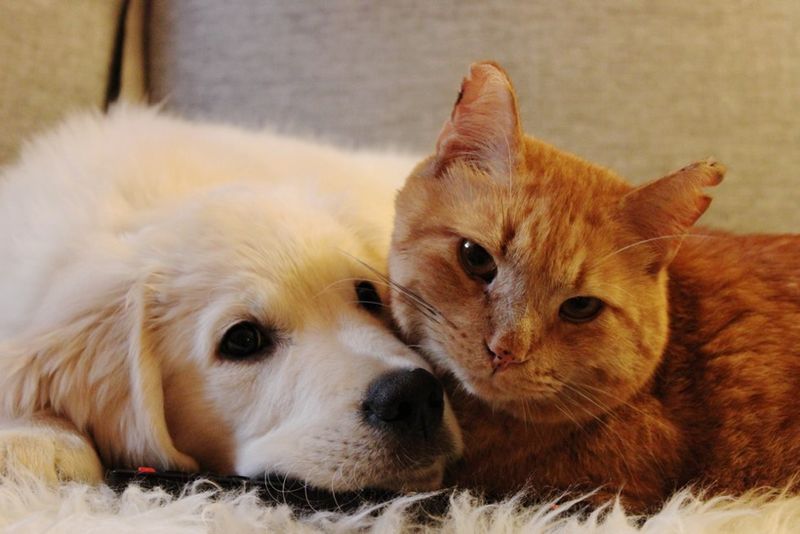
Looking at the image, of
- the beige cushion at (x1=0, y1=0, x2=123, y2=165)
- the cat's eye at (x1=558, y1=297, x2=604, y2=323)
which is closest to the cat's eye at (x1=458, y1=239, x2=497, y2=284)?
the cat's eye at (x1=558, y1=297, x2=604, y2=323)

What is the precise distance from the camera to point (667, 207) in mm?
1036

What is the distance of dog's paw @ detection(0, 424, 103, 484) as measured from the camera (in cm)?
102

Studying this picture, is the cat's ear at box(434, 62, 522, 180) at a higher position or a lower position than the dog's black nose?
higher

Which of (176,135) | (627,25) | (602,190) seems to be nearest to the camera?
(602,190)

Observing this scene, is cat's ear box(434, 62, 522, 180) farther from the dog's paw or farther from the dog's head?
the dog's paw

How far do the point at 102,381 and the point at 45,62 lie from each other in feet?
3.64

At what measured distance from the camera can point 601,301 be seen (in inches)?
A: 40.3

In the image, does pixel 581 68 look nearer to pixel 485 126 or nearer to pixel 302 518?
pixel 485 126

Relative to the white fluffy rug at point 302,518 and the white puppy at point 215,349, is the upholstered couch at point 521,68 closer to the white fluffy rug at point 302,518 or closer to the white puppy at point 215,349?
the white puppy at point 215,349

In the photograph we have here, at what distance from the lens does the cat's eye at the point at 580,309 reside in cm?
102

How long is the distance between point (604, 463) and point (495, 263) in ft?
1.07

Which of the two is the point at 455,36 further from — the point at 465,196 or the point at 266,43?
the point at 465,196

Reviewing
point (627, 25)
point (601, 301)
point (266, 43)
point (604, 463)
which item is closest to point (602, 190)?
point (601, 301)

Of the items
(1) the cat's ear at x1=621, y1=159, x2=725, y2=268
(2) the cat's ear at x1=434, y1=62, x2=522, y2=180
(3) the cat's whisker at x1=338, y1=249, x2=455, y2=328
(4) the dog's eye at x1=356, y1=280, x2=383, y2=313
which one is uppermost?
(2) the cat's ear at x1=434, y1=62, x2=522, y2=180
